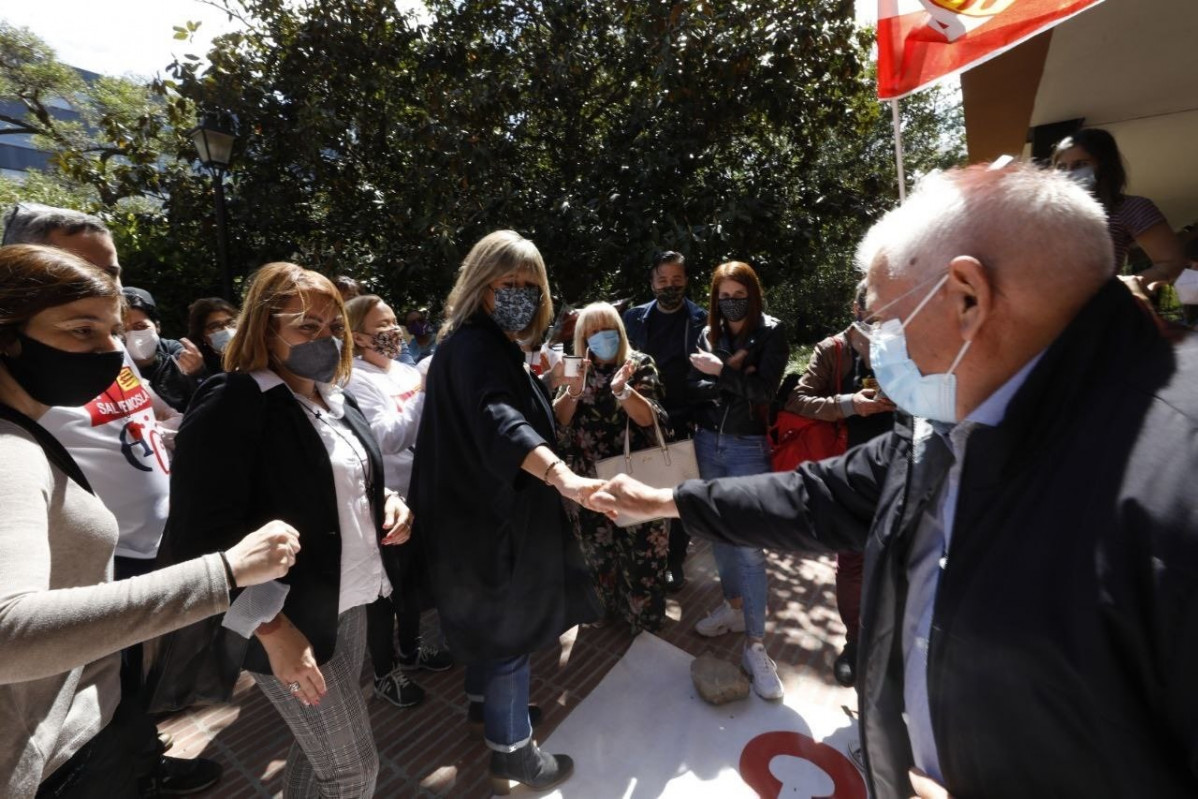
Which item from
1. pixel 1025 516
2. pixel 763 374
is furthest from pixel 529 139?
pixel 1025 516

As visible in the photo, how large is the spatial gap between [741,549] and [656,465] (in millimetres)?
734

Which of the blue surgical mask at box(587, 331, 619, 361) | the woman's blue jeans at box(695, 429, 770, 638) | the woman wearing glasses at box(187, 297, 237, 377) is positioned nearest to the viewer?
the woman's blue jeans at box(695, 429, 770, 638)

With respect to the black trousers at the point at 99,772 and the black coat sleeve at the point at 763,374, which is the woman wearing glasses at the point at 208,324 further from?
the black coat sleeve at the point at 763,374

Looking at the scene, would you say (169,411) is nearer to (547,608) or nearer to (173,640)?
(173,640)

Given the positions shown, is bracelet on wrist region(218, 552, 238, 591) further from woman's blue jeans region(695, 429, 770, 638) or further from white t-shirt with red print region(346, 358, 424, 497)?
woman's blue jeans region(695, 429, 770, 638)

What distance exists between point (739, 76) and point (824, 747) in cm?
648

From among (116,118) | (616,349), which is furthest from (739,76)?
(116,118)

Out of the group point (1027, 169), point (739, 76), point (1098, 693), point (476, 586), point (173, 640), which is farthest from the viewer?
point (739, 76)

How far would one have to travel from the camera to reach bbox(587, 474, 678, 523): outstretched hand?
187 centimetres

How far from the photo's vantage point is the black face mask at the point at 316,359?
187 cm

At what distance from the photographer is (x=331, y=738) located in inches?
68.9

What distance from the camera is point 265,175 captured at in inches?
306

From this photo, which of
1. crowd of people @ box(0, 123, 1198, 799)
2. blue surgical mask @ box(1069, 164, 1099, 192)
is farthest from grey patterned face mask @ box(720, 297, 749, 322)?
blue surgical mask @ box(1069, 164, 1099, 192)

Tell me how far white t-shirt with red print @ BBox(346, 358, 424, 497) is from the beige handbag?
3.40ft
